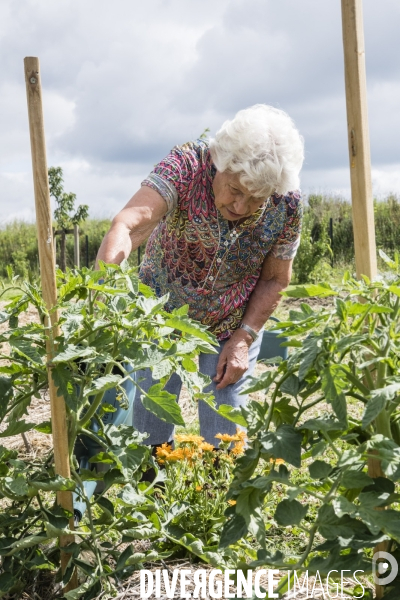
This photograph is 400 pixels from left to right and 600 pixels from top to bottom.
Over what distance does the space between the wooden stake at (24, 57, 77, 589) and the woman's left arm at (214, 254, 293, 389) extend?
3.99 feet

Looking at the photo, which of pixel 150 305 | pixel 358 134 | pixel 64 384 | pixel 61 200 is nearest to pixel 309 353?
pixel 150 305

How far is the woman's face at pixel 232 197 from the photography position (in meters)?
2.41

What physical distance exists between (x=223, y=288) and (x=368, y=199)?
1.20 meters

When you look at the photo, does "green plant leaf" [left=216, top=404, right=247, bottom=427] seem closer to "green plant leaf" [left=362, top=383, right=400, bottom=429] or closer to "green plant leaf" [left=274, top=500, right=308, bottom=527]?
"green plant leaf" [left=274, top=500, right=308, bottom=527]

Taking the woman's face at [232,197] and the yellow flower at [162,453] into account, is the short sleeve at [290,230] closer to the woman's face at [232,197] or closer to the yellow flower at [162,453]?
the woman's face at [232,197]

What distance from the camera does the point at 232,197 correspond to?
2.45 meters

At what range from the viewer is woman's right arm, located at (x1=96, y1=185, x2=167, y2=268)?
2.12m

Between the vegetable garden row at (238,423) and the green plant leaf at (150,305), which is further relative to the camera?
the green plant leaf at (150,305)

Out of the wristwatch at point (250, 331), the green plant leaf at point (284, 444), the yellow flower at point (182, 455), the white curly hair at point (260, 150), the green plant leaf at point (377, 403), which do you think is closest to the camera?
the green plant leaf at point (377, 403)

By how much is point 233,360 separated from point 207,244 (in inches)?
18.6

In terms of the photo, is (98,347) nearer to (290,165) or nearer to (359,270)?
(359,270)

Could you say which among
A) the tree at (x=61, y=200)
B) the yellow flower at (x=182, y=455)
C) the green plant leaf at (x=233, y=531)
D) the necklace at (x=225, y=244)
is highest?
the tree at (x=61, y=200)

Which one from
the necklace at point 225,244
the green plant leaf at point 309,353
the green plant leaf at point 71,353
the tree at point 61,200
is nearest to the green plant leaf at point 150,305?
the green plant leaf at point 71,353

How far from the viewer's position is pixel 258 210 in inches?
104
